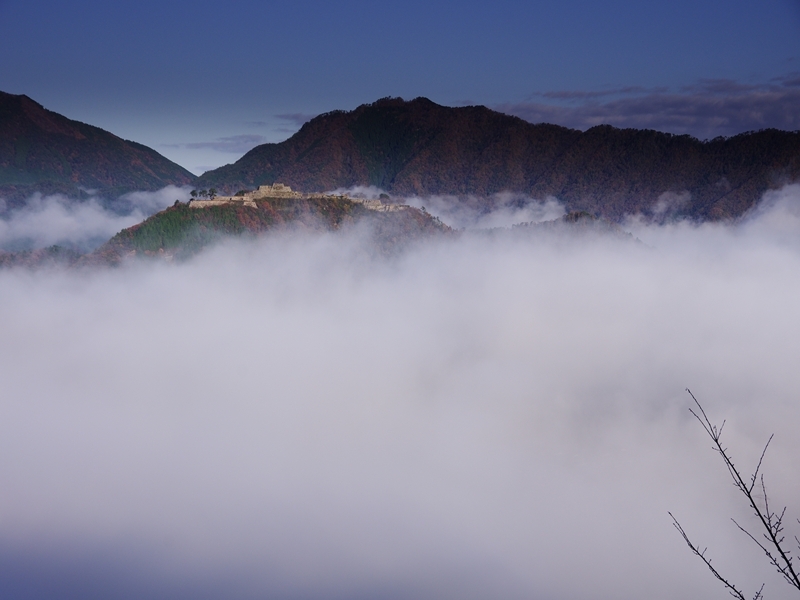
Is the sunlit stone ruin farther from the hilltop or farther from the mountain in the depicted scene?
the mountain

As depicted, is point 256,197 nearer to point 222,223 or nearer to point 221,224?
point 222,223

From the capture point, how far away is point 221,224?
157 metres

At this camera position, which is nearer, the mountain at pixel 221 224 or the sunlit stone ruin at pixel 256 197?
the sunlit stone ruin at pixel 256 197

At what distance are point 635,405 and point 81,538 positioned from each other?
148 metres

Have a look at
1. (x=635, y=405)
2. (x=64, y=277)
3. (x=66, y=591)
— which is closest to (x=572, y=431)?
(x=635, y=405)

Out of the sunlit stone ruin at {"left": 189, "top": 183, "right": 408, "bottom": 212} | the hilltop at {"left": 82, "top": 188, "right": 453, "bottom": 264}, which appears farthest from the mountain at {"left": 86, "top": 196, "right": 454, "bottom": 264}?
the sunlit stone ruin at {"left": 189, "top": 183, "right": 408, "bottom": 212}

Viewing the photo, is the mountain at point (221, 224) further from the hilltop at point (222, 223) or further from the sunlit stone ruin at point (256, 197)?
the sunlit stone ruin at point (256, 197)

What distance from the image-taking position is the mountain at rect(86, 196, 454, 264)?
155 m

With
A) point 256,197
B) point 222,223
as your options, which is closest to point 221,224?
point 222,223

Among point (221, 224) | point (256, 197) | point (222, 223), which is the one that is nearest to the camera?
point (222, 223)

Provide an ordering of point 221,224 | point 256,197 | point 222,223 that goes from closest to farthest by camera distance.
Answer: point 222,223
point 221,224
point 256,197

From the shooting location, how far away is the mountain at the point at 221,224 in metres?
155

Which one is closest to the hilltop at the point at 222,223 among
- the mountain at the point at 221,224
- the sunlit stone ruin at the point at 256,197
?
the mountain at the point at 221,224

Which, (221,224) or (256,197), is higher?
(256,197)
